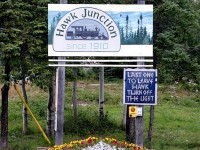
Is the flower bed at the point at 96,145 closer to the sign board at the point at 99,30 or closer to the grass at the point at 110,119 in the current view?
the sign board at the point at 99,30

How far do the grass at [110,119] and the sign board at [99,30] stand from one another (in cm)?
431

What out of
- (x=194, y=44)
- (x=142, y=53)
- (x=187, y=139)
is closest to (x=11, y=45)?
(x=142, y=53)

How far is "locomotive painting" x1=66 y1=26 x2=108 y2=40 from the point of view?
35.7 feet

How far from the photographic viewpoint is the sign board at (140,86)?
417 inches

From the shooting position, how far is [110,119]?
57.2 ft

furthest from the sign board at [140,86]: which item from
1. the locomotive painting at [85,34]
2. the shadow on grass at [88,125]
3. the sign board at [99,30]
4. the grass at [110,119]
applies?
the shadow on grass at [88,125]

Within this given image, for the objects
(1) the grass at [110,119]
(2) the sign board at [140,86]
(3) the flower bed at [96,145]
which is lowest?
(1) the grass at [110,119]

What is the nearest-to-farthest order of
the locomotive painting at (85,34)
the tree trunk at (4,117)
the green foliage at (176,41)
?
the locomotive painting at (85,34) < the green foliage at (176,41) < the tree trunk at (4,117)

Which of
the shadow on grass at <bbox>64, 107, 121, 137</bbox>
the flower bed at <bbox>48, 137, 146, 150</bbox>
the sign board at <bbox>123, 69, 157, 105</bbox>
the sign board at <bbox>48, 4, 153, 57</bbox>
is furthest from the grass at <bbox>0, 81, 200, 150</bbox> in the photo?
the flower bed at <bbox>48, 137, 146, 150</bbox>

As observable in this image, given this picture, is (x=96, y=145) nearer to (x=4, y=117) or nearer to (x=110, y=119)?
(x=4, y=117)

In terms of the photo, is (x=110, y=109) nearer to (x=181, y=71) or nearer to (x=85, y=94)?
(x=85, y=94)

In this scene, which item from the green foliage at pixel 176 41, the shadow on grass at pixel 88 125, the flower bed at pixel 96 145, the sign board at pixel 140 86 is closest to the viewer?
the flower bed at pixel 96 145

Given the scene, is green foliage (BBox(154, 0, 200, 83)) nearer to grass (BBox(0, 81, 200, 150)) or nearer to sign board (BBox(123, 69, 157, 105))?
grass (BBox(0, 81, 200, 150))

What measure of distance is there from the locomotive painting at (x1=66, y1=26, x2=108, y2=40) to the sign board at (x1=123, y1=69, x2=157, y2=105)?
1086 millimetres
